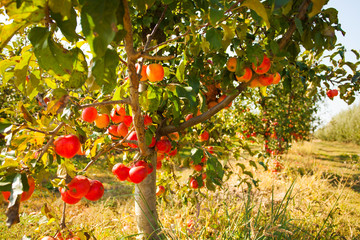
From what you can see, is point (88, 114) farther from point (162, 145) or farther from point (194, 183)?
point (194, 183)

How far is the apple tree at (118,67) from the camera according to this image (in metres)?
0.44

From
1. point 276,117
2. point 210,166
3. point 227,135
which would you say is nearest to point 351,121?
point 276,117

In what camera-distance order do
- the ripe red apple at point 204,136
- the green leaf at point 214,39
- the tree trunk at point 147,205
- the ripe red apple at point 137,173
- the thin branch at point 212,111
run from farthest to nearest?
1. the ripe red apple at point 204,136
2. the tree trunk at point 147,205
3. the thin branch at point 212,111
4. the ripe red apple at point 137,173
5. the green leaf at point 214,39

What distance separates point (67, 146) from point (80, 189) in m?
0.18

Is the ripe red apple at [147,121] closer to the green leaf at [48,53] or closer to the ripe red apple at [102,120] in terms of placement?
the ripe red apple at [102,120]

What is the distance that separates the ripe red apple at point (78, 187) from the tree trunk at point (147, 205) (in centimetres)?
61

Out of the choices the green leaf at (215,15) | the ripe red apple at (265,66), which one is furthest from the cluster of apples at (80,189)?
the ripe red apple at (265,66)

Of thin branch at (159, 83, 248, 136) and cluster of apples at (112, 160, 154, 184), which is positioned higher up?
thin branch at (159, 83, 248, 136)

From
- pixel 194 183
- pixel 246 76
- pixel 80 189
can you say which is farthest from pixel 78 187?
pixel 194 183

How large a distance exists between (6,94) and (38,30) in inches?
185

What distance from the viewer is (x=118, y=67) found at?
1.05m

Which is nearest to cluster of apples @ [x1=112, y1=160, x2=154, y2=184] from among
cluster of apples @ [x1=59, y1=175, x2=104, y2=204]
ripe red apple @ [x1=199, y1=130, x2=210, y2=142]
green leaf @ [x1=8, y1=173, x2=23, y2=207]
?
cluster of apples @ [x1=59, y1=175, x2=104, y2=204]

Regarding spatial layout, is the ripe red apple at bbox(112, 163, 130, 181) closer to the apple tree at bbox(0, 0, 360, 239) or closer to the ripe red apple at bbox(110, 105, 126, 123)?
the apple tree at bbox(0, 0, 360, 239)

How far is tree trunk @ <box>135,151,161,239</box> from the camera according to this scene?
4.75 ft
